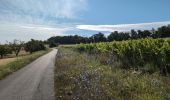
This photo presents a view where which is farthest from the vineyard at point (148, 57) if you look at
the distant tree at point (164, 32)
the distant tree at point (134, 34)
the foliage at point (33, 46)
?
the foliage at point (33, 46)

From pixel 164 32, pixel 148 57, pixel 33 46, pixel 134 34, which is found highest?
pixel 164 32

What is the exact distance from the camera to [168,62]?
17531 millimetres

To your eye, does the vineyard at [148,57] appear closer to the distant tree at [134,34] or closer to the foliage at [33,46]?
the distant tree at [134,34]

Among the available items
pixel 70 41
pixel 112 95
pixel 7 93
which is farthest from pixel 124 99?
pixel 70 41

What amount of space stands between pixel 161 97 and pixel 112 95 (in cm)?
179

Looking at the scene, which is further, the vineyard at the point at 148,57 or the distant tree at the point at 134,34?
the distant tree at the point at 134,34

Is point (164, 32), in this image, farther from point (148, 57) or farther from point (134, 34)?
point (148, 57)

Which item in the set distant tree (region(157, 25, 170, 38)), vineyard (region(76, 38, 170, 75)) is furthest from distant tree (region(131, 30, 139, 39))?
vineyard (region(76, 38, 170, 75))

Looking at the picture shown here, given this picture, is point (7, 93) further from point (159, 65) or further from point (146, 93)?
point (159, 65)

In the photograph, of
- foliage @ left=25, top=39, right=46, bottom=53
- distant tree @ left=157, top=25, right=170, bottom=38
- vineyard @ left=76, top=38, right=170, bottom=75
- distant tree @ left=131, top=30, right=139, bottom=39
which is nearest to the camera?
vineyard @ left=76, top=38, right=170, bottom=75

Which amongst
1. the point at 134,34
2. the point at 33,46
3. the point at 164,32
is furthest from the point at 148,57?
the point at 33,46

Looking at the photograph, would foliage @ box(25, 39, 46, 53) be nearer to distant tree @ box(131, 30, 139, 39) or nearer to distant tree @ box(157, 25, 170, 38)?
distant tree @ box(131, 30, 139, 39)

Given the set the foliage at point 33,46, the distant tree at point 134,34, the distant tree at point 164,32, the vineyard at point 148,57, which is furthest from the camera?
the foliage at point 33,46

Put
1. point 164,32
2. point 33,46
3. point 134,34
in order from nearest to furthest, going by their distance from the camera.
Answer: point 164,32
point 134,34
point 33,46
